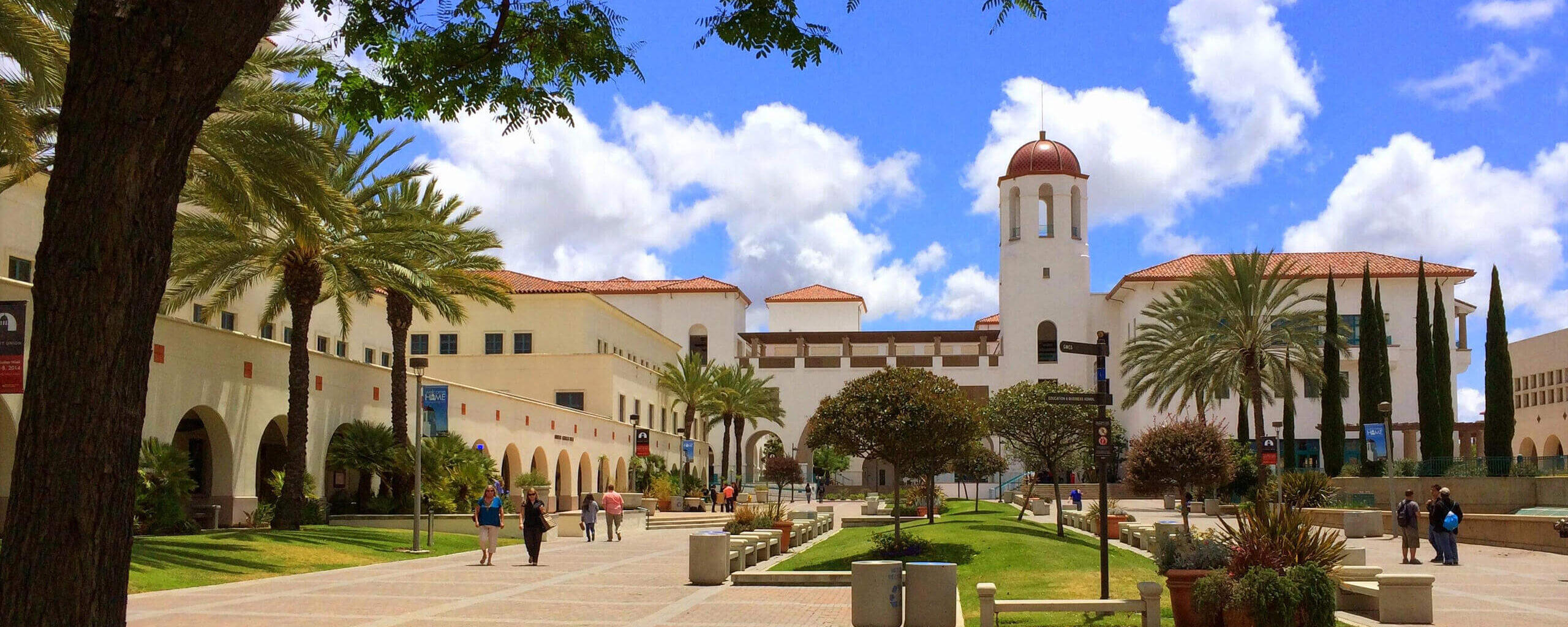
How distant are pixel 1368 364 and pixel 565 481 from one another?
30494 mm

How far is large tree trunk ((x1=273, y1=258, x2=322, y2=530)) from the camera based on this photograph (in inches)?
1044

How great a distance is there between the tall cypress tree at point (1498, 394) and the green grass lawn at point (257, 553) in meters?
34.9

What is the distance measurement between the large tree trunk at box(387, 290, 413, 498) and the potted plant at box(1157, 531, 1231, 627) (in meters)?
22.9

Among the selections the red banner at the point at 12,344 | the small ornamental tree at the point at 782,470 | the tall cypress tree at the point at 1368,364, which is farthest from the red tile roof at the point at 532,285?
the red banner at the point at 12,344

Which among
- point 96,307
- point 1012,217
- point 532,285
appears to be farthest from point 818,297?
point 96,307

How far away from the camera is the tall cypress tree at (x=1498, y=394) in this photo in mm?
43594

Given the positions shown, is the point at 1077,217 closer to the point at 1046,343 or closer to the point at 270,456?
the point at 1046,343

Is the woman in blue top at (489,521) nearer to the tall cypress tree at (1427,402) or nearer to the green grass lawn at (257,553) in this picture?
the green grass lawn at (257,553)

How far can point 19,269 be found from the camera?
28312mm

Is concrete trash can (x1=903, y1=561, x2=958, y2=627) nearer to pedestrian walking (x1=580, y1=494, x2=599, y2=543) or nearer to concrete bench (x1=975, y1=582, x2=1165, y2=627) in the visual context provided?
concrete bench (x1=975, y1=582, x2=1165, y2=627)

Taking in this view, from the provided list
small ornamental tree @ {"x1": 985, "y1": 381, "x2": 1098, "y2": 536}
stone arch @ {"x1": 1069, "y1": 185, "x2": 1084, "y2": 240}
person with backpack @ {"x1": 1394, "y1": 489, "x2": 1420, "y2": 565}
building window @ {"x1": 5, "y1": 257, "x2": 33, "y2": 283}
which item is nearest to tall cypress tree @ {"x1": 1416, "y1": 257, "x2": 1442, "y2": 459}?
small ornamental tree @ {"x1": 985, "y1": 381, "x2": 1098, "y2": 536}

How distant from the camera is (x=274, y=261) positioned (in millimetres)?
26578

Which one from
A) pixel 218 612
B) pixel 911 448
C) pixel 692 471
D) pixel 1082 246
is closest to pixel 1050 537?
pixel 911 448

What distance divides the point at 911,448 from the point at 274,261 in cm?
1400
